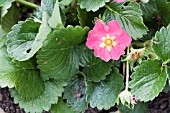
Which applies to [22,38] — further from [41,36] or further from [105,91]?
[105,91]

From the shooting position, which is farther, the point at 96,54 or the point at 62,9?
the point at 62,9

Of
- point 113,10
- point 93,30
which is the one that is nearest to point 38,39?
point 93,30

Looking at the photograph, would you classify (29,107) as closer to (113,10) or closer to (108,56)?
(108,56)

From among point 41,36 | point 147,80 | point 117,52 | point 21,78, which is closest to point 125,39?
point 117,52

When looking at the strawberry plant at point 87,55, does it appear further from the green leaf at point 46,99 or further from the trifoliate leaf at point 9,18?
the trifoliate leaf at point 9,18

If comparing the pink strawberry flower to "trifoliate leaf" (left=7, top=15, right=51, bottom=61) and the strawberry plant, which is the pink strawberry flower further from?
"trifoliate leaf" (left=7, top=15, right=51, bottom=61)

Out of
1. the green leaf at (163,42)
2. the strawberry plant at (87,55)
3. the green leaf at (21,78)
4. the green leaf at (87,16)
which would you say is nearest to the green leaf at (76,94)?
the strawberry plant at (87,55)

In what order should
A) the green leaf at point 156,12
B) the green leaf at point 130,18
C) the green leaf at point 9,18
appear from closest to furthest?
the green leaf at point 130,18
the green leaf at point 156,12
the green leaf at point 9,18
